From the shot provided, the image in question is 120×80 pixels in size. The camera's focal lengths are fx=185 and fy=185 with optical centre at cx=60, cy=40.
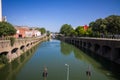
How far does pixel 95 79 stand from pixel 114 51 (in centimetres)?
1471

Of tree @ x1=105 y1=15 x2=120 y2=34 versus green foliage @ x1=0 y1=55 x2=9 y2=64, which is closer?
green foliage @ x1=0 y1=55 x2=9 y2=64

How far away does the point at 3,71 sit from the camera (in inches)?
1238

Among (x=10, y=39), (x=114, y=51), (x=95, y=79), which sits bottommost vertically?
(x=95, y=79)

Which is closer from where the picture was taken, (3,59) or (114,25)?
(3,59)

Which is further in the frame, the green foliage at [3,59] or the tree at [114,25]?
the tree at [114,25]

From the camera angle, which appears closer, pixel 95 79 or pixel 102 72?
pixel 95 79

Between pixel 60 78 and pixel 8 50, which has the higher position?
pixel 8 50

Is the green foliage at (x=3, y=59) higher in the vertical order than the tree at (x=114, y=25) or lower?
lower

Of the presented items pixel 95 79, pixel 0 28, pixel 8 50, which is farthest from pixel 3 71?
pixel 0 28

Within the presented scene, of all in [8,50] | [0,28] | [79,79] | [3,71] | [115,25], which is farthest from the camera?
[115,25]

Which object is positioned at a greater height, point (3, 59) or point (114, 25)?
point (114, 25)

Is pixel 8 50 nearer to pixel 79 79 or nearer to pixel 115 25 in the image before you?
pixel 79 79

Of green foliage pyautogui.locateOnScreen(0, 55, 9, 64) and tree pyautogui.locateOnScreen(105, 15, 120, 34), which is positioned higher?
tree pyautogui.locateOnScreen(105, 15, 120, 34)

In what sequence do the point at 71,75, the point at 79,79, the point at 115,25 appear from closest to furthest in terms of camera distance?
the point at 79,79 < the point at 71,75 < the point at 115,25
